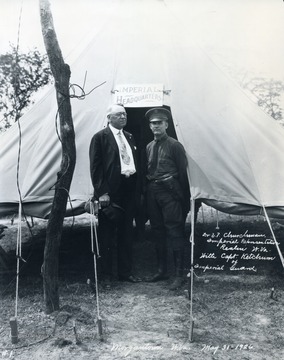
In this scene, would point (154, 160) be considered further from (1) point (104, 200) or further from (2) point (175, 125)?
(1) point (104, 200)

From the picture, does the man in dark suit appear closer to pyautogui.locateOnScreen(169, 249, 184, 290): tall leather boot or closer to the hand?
the hand

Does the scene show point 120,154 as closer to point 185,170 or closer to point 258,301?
point 185,170

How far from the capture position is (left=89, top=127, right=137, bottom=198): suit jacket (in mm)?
4191

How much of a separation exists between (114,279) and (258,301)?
1.54 m

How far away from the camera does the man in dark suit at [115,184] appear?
422 centimetres

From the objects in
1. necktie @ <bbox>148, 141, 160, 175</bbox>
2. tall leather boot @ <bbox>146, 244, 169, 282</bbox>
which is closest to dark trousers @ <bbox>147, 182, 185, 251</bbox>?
tall leather boot @ <bbox>146, 244, 169, 282</bbox>

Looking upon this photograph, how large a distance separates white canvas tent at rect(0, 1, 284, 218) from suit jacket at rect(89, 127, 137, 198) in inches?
7.2

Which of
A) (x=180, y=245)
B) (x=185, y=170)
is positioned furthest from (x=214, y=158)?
(x=180, y=245)

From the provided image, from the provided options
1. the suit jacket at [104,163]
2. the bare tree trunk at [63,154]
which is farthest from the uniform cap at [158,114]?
the bare tree trunk at [63,154]

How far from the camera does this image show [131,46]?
5.21m

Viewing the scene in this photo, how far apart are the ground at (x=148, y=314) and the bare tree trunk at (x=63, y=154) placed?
0.54 ft

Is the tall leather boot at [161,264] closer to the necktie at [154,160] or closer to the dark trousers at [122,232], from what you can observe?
the dark trousers at [122,232]

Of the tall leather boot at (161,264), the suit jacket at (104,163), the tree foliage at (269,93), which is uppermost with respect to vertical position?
the tree foliage at (269,93)

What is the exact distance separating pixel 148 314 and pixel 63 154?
5.28ft
